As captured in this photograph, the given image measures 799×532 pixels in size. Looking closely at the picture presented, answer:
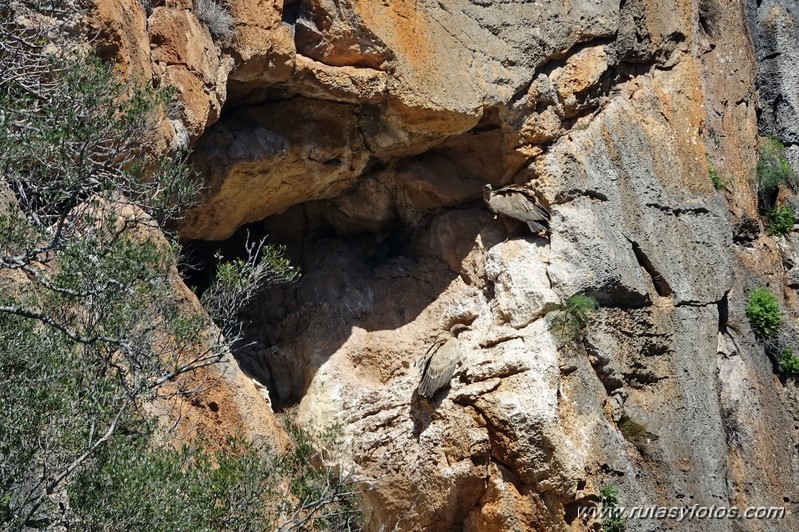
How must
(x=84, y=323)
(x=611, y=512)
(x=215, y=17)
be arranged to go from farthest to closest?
(x=611, y=512), (x=215, y=17), (x=84, y=323)

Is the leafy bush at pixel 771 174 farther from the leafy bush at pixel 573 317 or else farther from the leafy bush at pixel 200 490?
the leafy bush at pixel 200 490

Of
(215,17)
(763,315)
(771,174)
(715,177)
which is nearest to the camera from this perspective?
(215,17)

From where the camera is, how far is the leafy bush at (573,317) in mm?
11969

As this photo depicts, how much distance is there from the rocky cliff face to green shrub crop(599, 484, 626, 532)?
5.2 inches

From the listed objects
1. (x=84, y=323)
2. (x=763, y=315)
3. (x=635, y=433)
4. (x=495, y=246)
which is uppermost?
(x=84, y=323)

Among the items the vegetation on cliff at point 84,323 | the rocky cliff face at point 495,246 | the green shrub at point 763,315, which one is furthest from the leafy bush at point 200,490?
the green shrub at point 763,315

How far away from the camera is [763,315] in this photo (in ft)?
45.1

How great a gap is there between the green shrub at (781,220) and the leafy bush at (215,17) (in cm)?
806

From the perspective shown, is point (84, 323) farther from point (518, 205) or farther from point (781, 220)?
point (781, 220)

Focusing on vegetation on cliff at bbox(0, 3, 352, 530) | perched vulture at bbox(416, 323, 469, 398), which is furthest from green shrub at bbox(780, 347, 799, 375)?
vegetation on cliff at bbox(0, 3, 352, 530)

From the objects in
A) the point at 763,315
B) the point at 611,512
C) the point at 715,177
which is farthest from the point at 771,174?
the point at 611,512

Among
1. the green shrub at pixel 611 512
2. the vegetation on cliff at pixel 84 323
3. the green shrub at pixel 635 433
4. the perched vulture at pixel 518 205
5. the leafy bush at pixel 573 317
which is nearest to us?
the vegetation on cliff at pixel 84 323

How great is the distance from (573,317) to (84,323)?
6.11 meters

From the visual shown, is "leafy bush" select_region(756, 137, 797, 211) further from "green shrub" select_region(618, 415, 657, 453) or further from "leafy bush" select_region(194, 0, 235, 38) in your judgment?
"leafy bush" select_region(194, 0, 235, 38)
